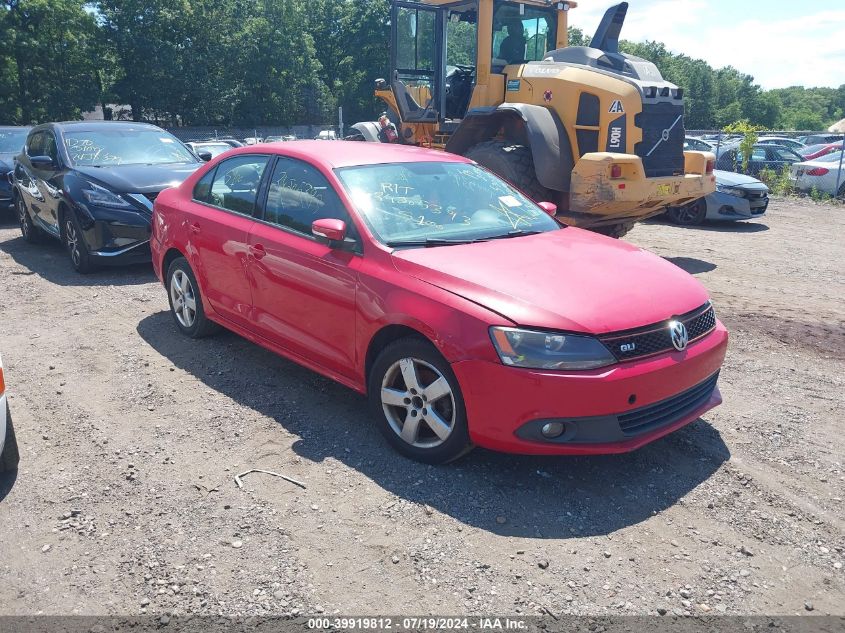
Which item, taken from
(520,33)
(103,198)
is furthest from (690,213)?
(103,198)

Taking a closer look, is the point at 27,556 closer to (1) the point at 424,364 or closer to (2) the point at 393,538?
(2) the point at 393,538

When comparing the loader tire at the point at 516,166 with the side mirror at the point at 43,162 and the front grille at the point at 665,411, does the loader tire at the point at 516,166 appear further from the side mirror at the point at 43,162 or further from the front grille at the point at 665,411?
the side mirror at the point at 43,162

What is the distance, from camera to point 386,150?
16.7 ft

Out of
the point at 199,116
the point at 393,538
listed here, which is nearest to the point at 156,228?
the point at 393,538

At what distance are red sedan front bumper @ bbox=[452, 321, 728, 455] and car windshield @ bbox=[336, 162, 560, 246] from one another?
1.12 meters

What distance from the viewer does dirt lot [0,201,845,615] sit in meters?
2.93

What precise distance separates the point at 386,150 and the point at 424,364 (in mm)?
1978

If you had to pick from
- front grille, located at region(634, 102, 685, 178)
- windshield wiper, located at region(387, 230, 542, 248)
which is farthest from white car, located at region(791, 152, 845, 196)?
windshield wiper, located at region(387, 230, 542, 248)

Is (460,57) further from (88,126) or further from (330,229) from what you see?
(330,229)

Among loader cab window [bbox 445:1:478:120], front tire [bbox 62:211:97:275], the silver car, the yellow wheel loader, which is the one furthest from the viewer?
the silver car

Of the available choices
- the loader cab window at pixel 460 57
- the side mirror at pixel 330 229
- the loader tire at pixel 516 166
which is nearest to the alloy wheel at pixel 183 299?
the side mirror at pixel 330 229

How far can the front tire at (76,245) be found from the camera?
26.7ft

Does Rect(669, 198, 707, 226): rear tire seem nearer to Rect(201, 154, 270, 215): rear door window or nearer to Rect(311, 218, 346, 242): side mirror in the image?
Rect(201, 154, 270, 215): rear door window

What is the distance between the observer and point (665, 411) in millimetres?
3736
